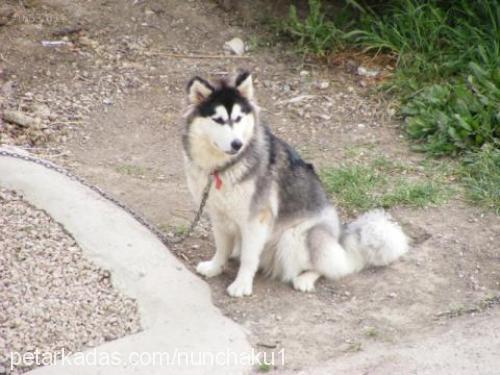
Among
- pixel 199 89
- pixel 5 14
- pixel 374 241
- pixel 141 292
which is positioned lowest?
pixel 5 14

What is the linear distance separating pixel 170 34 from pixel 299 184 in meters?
3.80

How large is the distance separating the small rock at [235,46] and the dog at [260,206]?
3255 millimetres

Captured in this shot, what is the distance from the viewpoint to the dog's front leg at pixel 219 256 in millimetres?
5262

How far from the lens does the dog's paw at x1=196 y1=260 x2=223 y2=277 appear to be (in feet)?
17.5

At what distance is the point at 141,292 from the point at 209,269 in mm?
641

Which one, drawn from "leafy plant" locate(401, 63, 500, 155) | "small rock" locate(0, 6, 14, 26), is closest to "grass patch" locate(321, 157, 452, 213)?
"leafy plant" locate(401, 63, 500, 155)

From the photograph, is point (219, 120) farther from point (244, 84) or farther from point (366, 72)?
point (366, 72)

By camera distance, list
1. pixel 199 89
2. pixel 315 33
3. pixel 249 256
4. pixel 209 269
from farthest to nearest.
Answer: pixel 315 33
pixel 209 269
pixel 249 256
pixel 199 89

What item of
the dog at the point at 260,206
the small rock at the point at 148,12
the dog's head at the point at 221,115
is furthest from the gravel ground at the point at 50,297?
the small rock at the point at 148,12

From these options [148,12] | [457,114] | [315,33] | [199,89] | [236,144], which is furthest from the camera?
[148,12]

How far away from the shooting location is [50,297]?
4734 mm

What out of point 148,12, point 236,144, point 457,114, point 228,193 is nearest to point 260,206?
point 228,193

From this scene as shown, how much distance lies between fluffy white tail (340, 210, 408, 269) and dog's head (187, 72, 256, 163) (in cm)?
100

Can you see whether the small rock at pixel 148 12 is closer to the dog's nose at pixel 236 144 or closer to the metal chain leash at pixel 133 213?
the metal chain leash at pixel 133 213
